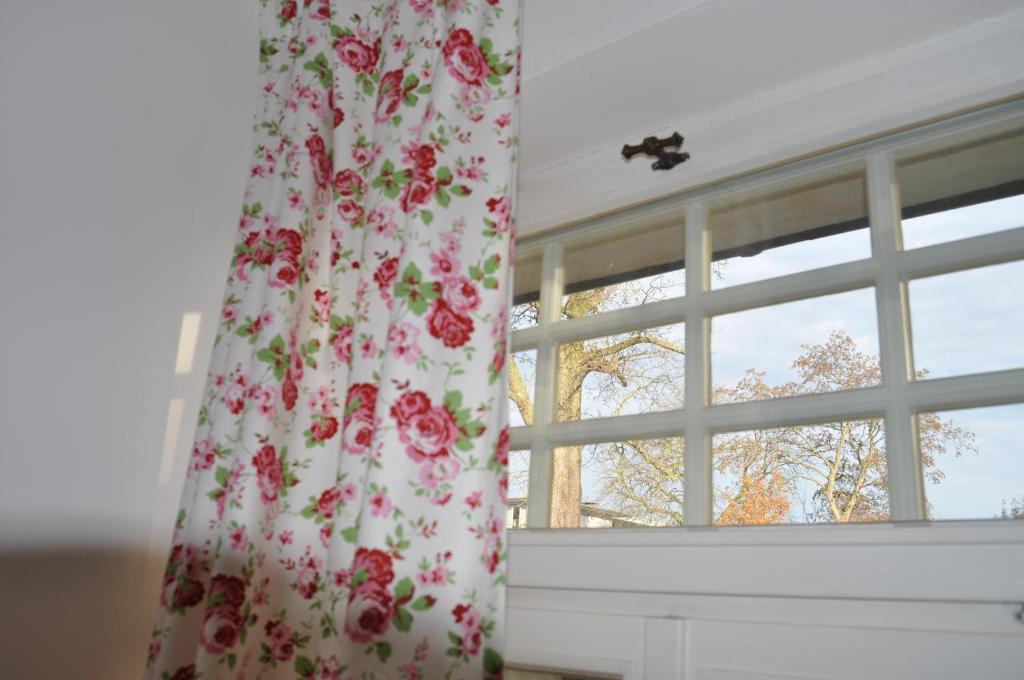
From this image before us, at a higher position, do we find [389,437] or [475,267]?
[475,267]

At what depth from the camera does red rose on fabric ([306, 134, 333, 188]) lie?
1.42 m

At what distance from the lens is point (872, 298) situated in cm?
122

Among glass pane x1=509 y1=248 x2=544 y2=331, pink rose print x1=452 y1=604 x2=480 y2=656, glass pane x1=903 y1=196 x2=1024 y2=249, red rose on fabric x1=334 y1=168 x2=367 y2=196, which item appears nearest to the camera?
pink rose print x1=452 y1=604 x2=480 y2=656

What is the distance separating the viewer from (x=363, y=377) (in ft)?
3.70

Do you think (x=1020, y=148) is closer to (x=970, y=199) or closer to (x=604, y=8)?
(x=970, y=199)

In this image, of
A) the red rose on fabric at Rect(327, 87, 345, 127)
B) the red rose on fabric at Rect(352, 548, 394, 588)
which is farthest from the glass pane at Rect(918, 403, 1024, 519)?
the red rose on fabric at Rect(327, 87, 345, 127)

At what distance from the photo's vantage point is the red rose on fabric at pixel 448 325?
1.06 metres

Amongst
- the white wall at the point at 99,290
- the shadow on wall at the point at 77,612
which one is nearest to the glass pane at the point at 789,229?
the white wall at the point at 99,290

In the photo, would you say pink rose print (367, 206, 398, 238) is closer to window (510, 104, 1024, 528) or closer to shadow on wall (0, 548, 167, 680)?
window (510, 104, 1024, 528)

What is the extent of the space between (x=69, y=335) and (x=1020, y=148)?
1.47 meters

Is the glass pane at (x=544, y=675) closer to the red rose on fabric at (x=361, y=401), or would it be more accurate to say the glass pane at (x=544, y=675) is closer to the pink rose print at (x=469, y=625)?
the pink rose print at (x=469, y=625)

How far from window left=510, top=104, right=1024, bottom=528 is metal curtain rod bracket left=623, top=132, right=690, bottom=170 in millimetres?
64

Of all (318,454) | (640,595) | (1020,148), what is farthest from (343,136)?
(1020,148)

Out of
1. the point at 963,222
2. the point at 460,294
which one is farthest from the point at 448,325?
the point at 963,222
